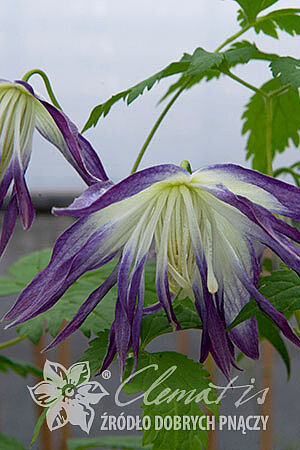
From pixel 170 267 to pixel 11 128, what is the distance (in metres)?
0.14

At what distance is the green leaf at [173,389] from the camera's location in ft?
0.90

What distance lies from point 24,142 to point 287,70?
0.17 meters

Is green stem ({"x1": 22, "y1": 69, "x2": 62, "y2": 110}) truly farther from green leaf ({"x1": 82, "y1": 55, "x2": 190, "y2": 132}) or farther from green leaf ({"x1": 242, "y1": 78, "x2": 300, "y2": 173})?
green leaf ({"x1": 242, "y1": 78, "x2": 300, "y2": 173})

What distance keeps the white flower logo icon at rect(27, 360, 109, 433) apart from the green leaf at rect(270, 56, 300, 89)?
0.21 metres

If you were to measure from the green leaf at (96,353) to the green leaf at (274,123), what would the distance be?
251mm

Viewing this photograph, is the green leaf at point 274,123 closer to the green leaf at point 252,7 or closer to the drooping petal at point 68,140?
the green leaf at point 252,7

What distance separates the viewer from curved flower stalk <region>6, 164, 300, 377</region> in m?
0.24

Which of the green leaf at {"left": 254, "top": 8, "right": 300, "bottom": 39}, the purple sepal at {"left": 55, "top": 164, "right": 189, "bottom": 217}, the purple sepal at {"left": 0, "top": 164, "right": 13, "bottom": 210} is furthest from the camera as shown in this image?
the green leaf at {"left": 254, "top": 8, "right": 300, "bottom": 39}

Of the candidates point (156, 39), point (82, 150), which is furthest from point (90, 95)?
point (82, 150)

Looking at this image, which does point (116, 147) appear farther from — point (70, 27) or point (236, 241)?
point (236, 241)

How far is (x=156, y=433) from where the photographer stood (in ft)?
0.91

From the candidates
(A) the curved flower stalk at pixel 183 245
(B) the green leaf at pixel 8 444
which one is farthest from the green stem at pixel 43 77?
(B) the green leaf at pixel 8 444

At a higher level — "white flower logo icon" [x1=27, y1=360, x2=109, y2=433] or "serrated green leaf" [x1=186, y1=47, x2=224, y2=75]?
"serrated green leaf" [x1=186, y1=47, x2=224, y2=75]

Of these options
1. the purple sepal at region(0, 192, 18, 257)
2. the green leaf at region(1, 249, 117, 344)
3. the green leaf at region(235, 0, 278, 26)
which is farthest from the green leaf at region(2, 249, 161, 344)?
the green leaf at region(235, 0, 278, 26)
